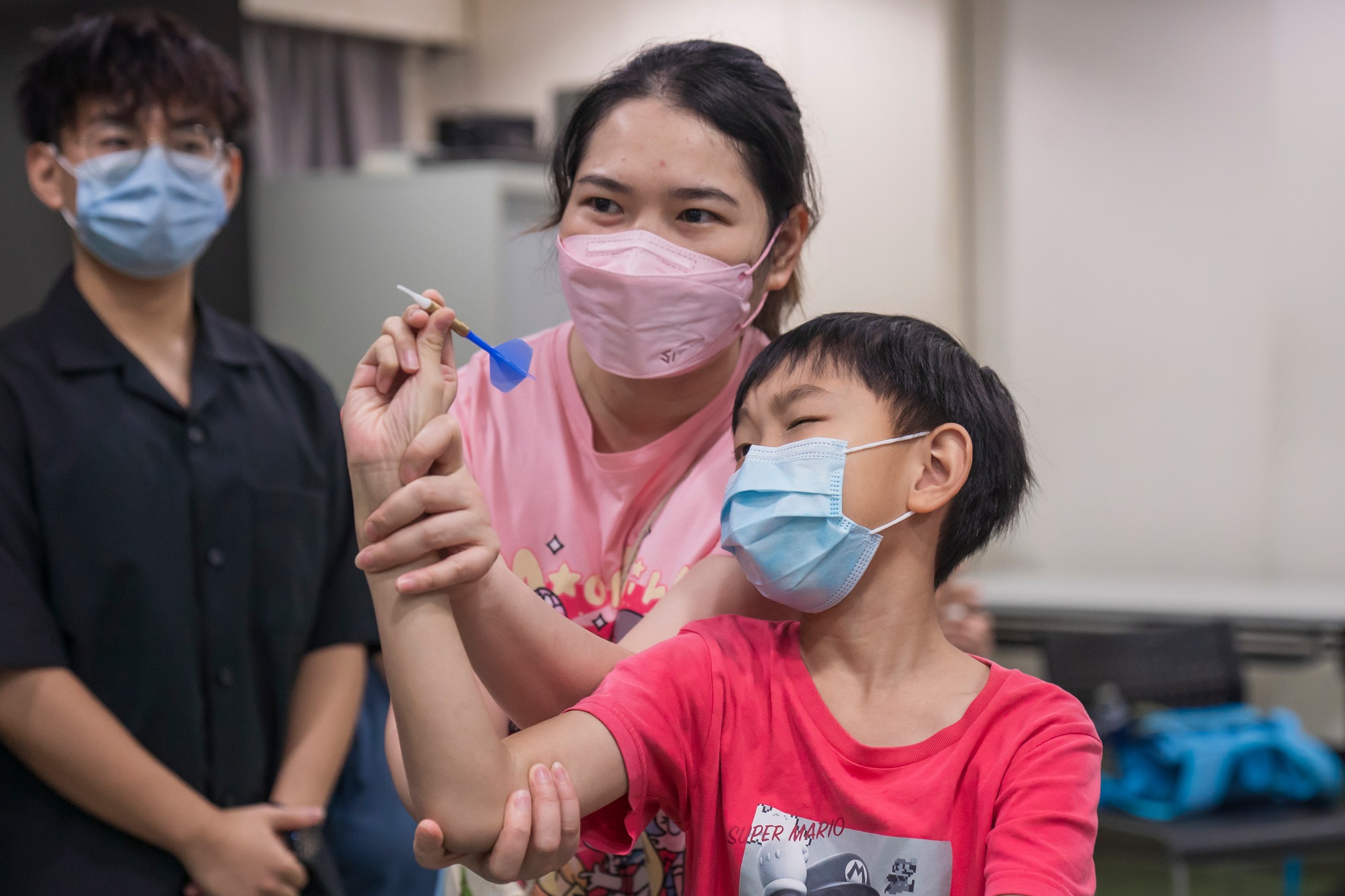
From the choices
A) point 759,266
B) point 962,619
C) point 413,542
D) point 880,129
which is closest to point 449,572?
point 413,542

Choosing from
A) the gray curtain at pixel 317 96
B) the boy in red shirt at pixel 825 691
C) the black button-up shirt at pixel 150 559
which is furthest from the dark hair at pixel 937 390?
the gray curtain at pixel 317 96

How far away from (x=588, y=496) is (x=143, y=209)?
3.50 feet

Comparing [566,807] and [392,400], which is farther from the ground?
[392,400]

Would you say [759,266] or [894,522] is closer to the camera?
[894,522]

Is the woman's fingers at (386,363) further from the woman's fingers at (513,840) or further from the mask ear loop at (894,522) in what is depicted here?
the mask ear loop at (894,522)

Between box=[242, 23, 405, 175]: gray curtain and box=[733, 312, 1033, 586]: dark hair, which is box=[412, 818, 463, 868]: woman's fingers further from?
box=[242, 23, 405, 175]: gray curtain

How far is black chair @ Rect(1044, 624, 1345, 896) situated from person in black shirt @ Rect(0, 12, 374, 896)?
6.05 ft

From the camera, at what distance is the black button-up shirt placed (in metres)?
1.81

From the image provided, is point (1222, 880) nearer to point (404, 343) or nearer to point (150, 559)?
point (150, 559)

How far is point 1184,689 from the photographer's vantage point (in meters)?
3.36

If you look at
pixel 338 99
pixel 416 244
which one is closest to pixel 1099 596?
pixel 416 244

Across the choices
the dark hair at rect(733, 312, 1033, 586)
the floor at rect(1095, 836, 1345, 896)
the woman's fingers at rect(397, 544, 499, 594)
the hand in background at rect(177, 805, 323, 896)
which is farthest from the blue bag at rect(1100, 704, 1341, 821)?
the woman's fingers at rect(397, 544, 499, 594)

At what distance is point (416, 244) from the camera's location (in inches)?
161

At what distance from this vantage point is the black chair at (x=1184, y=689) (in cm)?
277
